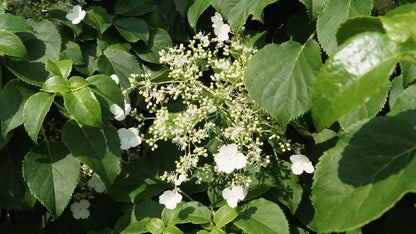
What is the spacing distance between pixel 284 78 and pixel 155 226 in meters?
0.69

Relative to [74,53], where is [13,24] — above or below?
above

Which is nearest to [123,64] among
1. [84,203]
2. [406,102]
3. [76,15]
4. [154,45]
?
[154,45]

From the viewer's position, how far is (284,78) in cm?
157

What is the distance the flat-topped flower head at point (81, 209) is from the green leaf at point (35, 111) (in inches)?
24.7

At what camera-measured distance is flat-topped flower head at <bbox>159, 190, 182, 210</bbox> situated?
159 centimetres

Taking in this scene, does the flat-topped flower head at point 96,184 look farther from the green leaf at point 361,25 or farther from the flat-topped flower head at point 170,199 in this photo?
the green leaf at point 361,25

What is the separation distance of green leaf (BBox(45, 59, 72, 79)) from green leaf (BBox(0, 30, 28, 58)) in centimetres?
12

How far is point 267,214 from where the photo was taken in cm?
159

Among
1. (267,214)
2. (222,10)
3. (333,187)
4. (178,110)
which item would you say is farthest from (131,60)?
(333,187)

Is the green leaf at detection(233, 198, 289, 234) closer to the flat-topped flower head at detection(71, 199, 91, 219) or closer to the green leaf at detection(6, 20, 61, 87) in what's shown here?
the flat-topped flower head at detection(71, 199, 91, 219)

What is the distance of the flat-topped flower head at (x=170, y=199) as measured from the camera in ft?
5.23

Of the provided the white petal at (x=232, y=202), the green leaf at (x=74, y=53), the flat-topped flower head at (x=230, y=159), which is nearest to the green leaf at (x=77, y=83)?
the green leaf at (x=74, y=53)

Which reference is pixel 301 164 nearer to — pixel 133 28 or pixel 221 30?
pixel 221 30

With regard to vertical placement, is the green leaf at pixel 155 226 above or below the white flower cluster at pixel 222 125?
below
